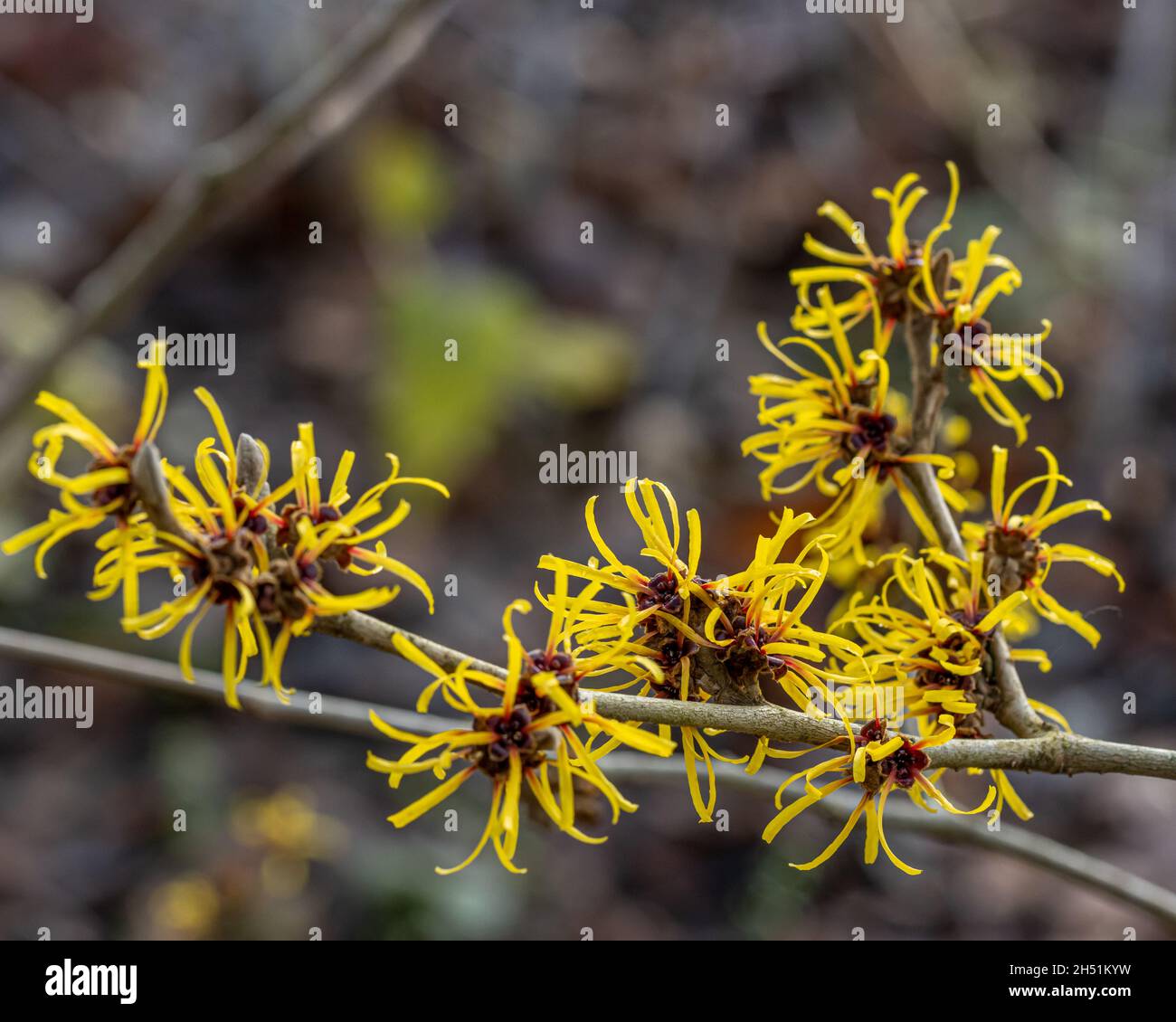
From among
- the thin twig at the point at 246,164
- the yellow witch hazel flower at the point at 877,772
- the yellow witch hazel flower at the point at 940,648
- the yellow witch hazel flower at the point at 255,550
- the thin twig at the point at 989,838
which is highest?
the thin twig at the point at 246,164

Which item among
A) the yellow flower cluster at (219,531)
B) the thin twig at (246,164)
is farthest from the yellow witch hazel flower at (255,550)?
the thin twig at (246,164)

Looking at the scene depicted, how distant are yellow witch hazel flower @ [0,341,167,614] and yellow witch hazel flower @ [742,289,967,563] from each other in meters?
0.83

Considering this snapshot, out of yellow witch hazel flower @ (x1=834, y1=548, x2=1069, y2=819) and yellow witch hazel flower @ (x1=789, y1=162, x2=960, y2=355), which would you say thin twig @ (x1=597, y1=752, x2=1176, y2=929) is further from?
yellow witch hazel flower @ (x1=789, y1=162, x2=960, y2=355)

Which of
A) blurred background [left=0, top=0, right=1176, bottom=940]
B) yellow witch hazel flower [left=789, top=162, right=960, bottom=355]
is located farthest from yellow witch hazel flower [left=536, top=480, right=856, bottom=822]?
blurred background [left=0, top=0, right=1176, bottom=940]

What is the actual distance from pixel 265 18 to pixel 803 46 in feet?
10.2

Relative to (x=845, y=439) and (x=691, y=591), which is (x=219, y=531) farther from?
(x=845, y=439)

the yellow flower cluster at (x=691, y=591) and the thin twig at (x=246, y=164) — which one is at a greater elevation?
the thin twig at (x=246, y=164)

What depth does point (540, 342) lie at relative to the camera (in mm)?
5289

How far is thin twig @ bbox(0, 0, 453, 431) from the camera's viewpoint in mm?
2645

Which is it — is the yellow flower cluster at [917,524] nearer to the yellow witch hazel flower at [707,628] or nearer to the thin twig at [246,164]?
the yellow witch hazel flower at [707,628]

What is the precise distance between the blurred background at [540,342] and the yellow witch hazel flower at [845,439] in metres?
2.14

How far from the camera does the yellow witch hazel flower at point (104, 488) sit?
1216 mm
